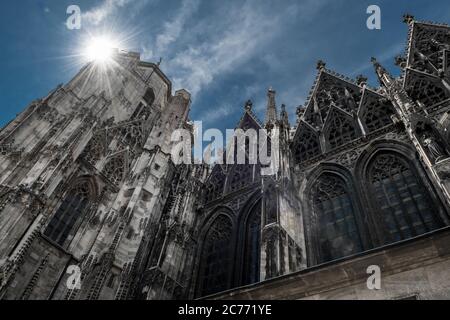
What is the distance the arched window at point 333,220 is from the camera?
12016 mm

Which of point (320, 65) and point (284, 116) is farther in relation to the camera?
point (320, 65)

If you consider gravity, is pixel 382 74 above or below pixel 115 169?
above

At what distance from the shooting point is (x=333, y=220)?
1310cm

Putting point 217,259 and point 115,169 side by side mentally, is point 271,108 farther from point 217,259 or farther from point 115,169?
point 115,169

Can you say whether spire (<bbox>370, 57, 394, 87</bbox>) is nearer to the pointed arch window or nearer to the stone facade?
the stone facade

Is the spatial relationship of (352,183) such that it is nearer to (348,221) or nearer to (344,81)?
(348,221)

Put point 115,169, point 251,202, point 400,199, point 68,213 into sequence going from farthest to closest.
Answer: point 115,169 → point 68,213 → point 251,202 → point 400,199

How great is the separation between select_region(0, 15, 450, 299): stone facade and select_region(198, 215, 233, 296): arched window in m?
0.06

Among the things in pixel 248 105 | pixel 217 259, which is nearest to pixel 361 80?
Answer: pixel 248 105

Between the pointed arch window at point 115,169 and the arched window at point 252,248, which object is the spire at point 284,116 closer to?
the arched window at point 252,248

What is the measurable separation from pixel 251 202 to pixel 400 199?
21.3 feet

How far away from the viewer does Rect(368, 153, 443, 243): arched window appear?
1106cm

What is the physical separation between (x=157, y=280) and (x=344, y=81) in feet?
45.5
